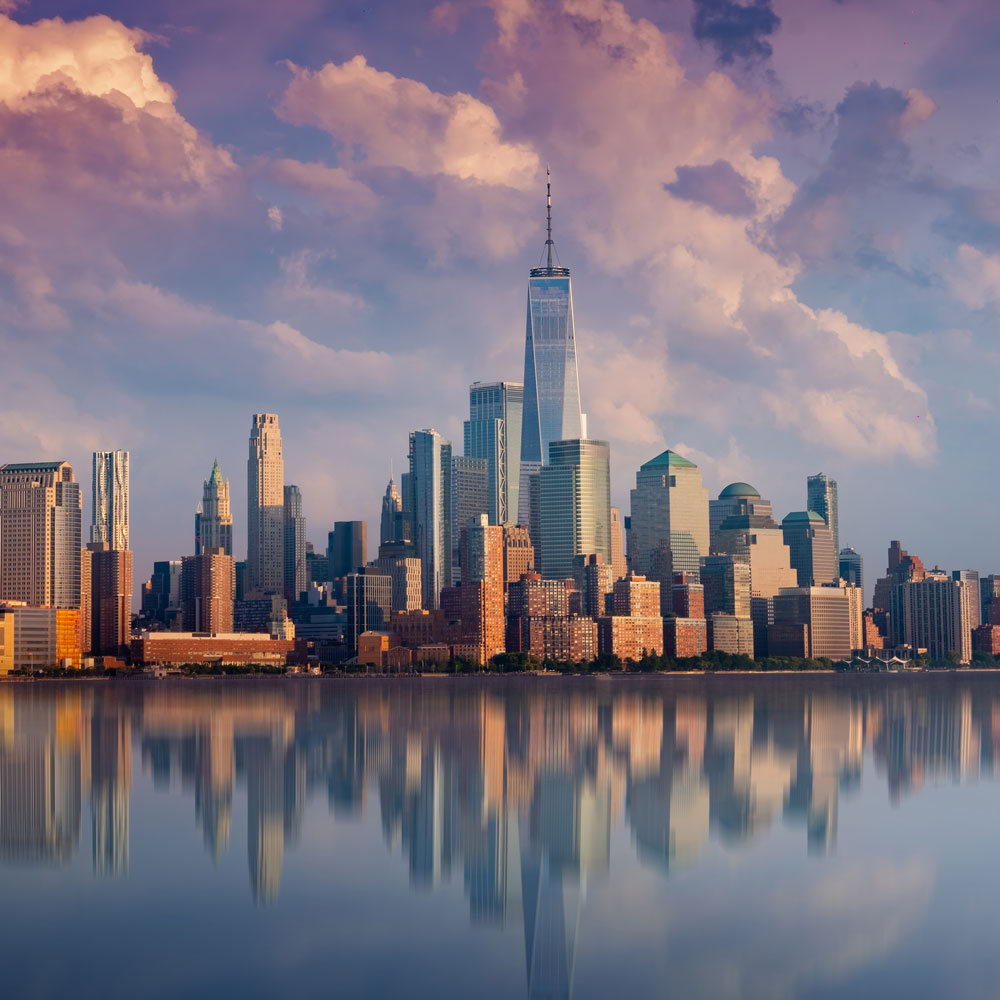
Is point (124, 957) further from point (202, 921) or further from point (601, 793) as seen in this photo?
point (601, 793)

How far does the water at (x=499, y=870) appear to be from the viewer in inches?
1067

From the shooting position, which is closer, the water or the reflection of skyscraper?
the water

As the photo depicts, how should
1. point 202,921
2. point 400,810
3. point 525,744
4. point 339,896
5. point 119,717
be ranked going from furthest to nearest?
point 119,717 < point 525,744 < point 400,810 < point 339,896 < point 202,921

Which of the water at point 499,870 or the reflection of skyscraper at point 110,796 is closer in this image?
the water at point 499,870

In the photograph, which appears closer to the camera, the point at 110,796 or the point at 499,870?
the point at 499,870

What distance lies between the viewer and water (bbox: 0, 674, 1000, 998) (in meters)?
27.1

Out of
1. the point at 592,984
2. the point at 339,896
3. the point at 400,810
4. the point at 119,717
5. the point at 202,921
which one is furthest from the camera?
the point at 119,717

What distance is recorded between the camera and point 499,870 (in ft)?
120

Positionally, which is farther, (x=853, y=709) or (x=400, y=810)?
(x=853, y=709)

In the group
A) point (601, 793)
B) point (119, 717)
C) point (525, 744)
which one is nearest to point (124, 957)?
point (601, 793)

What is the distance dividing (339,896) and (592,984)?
28.7ft

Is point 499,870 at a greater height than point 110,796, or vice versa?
point 110,796

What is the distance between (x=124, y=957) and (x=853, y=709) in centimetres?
9232

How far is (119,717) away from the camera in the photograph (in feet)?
328
